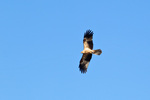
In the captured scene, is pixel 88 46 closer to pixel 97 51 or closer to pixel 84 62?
pixel 97 51

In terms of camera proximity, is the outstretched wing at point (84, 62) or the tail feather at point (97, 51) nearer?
the tail feather at point (97, 51)

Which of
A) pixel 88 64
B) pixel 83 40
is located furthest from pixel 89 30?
pixel 88 64

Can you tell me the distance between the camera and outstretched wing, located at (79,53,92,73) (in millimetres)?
30097

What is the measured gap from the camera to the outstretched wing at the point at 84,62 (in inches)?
1185

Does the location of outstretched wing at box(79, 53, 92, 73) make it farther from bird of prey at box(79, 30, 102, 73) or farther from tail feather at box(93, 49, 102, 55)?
tail feather at box(93, 49, 102, 55)

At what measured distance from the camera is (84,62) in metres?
30.8

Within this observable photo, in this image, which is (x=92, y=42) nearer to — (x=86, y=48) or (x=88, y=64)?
(x=86, y=48)

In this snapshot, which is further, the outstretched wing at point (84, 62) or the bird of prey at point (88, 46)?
the outstretched wing at point (84, 62)

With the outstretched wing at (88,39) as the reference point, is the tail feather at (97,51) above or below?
below

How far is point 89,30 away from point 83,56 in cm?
246

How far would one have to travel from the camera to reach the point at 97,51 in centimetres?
2873

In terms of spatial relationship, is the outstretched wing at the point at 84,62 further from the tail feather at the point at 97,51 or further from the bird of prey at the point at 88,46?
the tail feather at the point at 97,51

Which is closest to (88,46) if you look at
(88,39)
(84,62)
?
(88,39)

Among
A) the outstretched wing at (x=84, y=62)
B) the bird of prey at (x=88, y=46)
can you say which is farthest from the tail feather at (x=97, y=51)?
the outstretched wing at (x=84, y=62)
